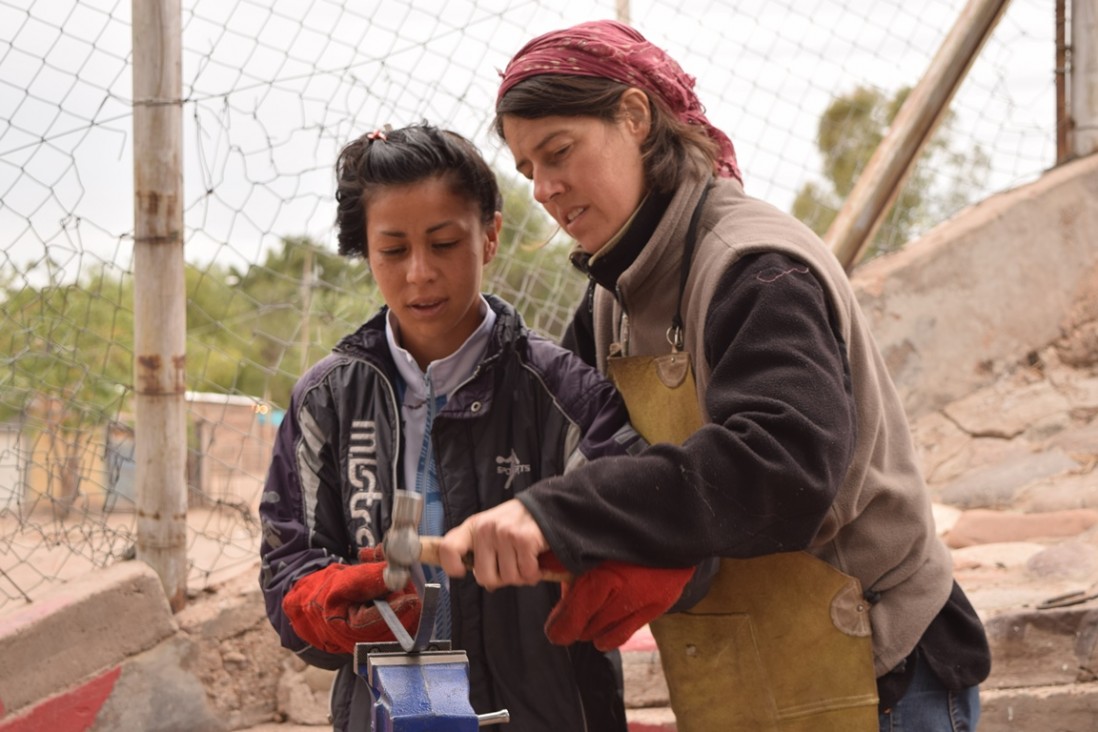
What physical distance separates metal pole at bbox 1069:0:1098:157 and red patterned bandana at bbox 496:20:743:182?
3417mm

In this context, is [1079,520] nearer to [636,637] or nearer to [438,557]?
[636,637]

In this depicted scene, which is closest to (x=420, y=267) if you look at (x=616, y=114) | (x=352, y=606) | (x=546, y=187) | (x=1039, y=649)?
(x=546, y=187)

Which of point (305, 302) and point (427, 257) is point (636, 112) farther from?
point (305, 302)

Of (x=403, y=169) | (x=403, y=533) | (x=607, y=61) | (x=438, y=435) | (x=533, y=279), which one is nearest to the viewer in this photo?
(x=403, y=533)

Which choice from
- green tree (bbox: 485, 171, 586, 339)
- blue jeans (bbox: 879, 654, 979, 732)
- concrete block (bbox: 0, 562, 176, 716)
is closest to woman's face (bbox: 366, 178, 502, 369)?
blue jeans (bbox: 879, 654, 979, 732)

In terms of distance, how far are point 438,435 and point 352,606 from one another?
34cm

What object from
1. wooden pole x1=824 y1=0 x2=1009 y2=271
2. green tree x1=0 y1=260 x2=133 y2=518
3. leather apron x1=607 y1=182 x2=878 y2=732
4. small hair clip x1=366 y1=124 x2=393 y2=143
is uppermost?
wooden pole x1=824 y1=0 x2=1009 y2=271

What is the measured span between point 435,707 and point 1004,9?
382 centimetres

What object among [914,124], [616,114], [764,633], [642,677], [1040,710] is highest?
[914,124]

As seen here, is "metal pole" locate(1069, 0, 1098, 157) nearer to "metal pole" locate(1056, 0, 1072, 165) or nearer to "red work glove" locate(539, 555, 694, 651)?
"metal pole" locate(1056, 0, 1072, 165)

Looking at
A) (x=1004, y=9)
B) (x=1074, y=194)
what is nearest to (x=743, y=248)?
(x=1004, y=9)

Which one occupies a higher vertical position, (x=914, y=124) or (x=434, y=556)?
(x=914, y=124)

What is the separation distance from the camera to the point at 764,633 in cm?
191

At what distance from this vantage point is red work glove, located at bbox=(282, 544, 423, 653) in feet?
5.78
